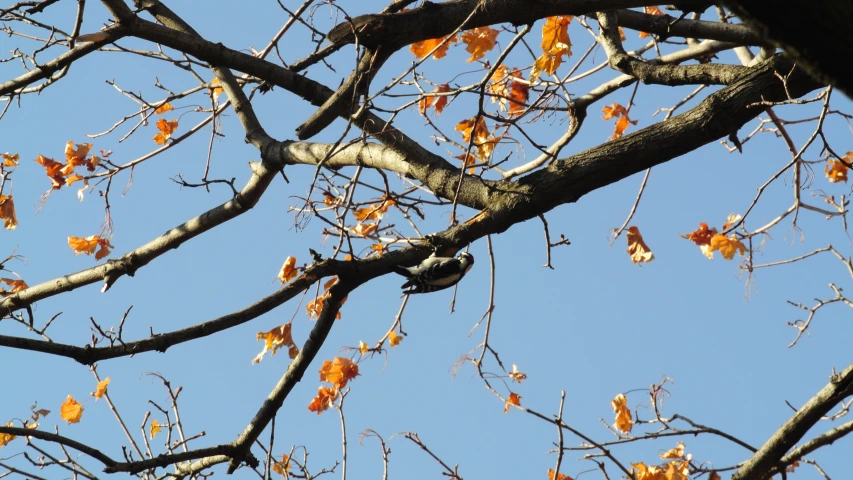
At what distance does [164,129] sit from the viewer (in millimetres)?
5141

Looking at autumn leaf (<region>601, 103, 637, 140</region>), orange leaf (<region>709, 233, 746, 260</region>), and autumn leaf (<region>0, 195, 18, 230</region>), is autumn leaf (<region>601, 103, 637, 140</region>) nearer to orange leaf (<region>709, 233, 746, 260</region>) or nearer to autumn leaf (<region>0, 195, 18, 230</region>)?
orange leaf (<region>709, 233, 746, 260</region>)

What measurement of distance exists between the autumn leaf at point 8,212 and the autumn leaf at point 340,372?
8.05 feet

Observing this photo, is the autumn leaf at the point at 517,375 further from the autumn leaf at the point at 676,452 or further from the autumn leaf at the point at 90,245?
the autumn leaf at the point at 90,245

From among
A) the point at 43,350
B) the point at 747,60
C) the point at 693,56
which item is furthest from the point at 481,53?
the point at 43,350

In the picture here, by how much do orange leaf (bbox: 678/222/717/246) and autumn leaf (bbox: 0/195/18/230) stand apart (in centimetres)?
457

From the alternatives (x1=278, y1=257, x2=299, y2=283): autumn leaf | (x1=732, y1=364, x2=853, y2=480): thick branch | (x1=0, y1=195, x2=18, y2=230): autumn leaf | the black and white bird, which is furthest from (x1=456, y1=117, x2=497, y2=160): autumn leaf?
(x1=0, y1=195, x2=18, y2=230): autumn leaf

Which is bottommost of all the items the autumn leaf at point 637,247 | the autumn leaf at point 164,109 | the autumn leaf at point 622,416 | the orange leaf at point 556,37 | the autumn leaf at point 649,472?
the autumn leaf at point 649,472

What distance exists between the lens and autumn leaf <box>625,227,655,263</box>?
16.7ft

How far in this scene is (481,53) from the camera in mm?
4863

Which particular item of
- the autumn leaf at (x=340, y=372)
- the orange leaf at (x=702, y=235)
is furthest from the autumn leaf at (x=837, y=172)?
the autumn leaf at (x=340, y=372)

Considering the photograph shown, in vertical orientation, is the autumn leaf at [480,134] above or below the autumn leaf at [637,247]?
above

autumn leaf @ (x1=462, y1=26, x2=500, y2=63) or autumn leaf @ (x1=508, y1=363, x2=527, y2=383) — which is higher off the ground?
autumn leaf @ (x1=462, y1=26, x2=500, y2=63)

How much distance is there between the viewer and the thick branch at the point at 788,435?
320 cm

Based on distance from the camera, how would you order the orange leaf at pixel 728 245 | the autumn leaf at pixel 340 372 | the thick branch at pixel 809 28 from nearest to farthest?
1. the thick branch at pixel 809 28
2. the autumn leaf at pixel 340 372
3. the orange leaf at pixel 728 245
